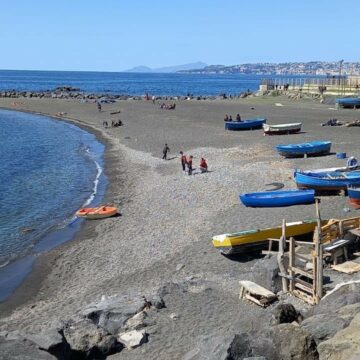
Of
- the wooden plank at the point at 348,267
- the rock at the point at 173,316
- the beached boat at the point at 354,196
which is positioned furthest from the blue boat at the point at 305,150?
the rock at the point at 173,316

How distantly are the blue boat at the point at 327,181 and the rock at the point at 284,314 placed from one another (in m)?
14.0

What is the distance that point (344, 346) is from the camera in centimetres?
959

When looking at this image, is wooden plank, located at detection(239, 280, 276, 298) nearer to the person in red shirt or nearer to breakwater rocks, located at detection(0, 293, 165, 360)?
breakwater rocks, located at detection(0, 293, 165, 360)

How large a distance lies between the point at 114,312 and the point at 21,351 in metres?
4.32

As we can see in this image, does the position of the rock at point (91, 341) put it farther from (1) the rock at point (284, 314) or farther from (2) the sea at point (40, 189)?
(2) the sea at point (40, 189)

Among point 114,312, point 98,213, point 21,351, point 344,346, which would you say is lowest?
point 98,213

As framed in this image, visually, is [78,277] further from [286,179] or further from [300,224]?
[286,179]

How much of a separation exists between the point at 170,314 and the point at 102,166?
90.3ft

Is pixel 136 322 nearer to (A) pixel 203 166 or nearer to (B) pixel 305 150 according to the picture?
(A) pixel 203 166

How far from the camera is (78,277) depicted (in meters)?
19.9

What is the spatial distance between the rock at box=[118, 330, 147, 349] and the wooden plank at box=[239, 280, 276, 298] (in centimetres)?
343

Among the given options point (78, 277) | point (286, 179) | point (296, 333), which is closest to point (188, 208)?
point (286, 179)

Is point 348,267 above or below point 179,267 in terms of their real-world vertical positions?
above

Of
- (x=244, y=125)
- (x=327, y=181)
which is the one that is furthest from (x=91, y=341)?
(x=244, y=125)
